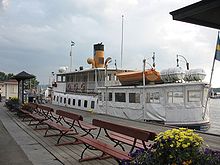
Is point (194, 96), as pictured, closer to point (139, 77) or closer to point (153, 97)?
point (153, 97)

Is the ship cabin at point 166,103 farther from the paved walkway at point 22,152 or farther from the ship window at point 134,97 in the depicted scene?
the paved walkway at point 22,152

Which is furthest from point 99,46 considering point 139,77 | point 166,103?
point 166,103

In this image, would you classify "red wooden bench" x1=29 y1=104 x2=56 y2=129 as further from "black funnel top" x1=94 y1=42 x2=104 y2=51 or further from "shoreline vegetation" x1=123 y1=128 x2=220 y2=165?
"black funnel top" x1=94 y1=42 x2=104 y2=51

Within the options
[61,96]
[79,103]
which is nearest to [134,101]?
[79,103]

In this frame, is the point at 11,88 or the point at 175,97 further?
the point at 11,88

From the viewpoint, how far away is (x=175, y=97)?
15.0 meters

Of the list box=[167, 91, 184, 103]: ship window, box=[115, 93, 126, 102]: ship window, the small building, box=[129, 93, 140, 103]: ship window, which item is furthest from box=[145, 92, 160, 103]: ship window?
the small building

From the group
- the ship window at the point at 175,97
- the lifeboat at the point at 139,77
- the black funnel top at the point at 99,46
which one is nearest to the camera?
the ship window at the point at 175,97

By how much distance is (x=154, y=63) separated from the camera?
2011 centimetres

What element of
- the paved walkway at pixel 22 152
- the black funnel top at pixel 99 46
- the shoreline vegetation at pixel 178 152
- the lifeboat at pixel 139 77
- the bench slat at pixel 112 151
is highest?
the black funnel top at pixel 99 46

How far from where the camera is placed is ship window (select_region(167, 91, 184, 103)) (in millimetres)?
14680

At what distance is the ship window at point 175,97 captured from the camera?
14.7 metres

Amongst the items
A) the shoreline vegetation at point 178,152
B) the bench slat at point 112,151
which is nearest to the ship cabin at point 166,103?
the bench slat at point 112,151

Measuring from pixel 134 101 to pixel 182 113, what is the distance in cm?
405
